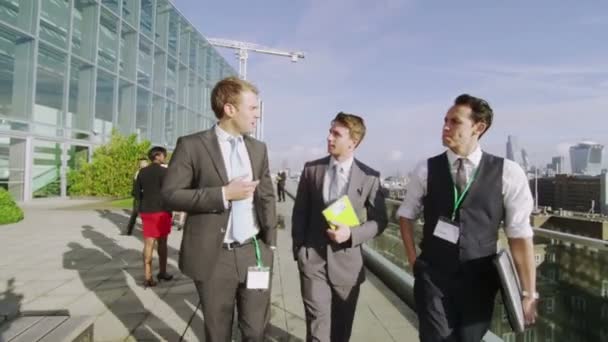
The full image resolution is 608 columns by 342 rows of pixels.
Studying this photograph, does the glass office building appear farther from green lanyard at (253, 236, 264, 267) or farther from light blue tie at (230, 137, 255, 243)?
green lanyard at (253, 236, 264, 267)

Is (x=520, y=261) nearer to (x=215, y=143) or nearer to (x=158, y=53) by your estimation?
(x=215, y=143)

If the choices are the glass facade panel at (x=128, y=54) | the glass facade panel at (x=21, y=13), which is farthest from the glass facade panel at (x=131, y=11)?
the glass facade panel at (x=21, y=13)

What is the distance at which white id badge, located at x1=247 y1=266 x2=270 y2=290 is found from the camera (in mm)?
2184

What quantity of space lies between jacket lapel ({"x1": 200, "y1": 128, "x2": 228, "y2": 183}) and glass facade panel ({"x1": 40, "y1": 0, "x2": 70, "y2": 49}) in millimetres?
→ 20189

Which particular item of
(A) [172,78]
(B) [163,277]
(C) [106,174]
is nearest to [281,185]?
(C) [106,174]

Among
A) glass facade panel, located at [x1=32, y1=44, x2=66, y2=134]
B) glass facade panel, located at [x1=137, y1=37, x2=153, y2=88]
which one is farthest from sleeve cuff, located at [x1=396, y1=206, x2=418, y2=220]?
glass facade panel, located at [x1=137, y1=37, x2=153, y2=88]

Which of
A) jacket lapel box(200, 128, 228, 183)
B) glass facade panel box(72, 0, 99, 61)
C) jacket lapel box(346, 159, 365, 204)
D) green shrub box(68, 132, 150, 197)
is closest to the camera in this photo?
jacket lapel box(200, 128, 228, 183)

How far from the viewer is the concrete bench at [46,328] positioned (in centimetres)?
226

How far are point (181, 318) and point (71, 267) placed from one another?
3.56 meters

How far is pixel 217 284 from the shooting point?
2.15 m

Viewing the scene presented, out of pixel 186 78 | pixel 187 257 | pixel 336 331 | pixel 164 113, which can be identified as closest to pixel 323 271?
pixel 336 331

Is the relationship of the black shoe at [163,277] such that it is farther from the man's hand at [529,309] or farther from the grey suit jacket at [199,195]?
the man's hand at [529,309]

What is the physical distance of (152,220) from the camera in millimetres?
5449

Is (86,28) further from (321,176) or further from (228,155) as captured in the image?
(228,155)
